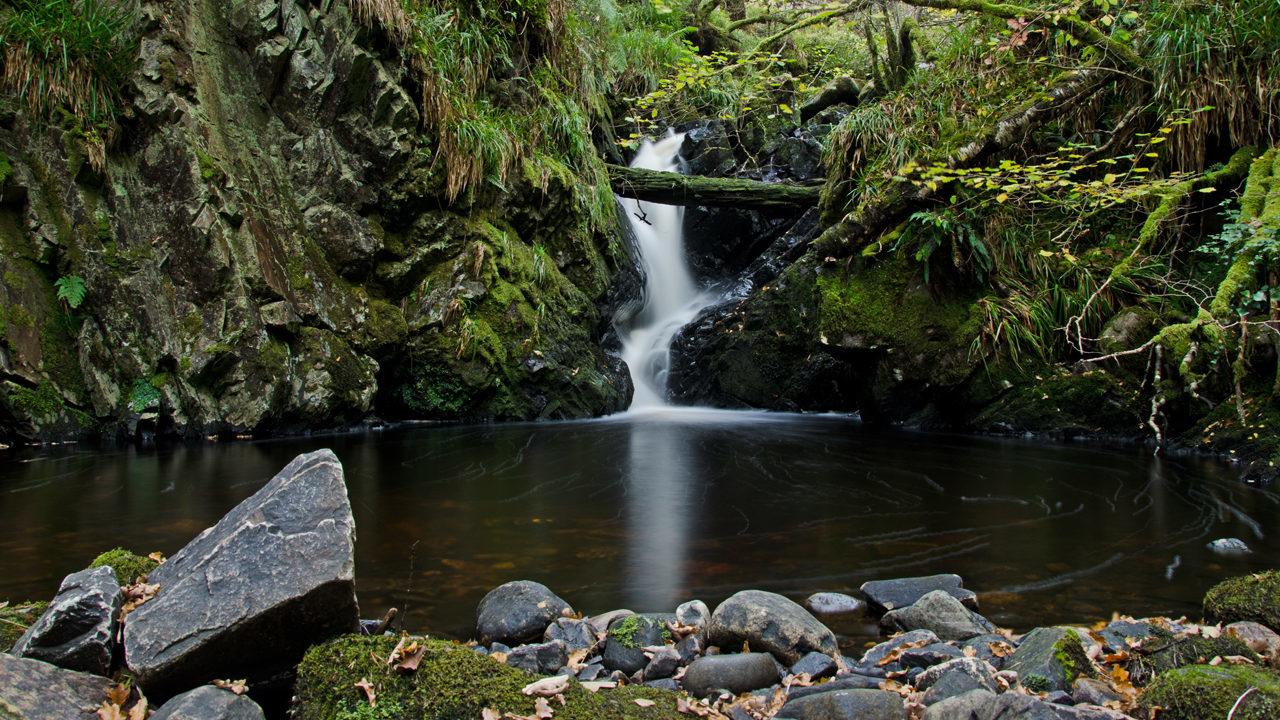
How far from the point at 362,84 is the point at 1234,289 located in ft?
31.1

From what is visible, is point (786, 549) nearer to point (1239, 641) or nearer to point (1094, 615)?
point (1094, 615)

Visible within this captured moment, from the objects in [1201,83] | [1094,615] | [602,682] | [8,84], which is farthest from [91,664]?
[1201,83]

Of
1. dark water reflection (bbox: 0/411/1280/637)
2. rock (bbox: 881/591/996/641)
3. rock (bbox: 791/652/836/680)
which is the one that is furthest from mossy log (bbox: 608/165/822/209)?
rock (bbox: 791/652/836/680)

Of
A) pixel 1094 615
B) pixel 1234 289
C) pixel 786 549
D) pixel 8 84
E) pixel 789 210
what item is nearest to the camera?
pixel 1094 615

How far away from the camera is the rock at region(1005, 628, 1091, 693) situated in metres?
2.37

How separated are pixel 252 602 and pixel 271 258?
24.3ft

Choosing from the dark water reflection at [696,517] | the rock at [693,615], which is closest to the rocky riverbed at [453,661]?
the rock at [693,615]

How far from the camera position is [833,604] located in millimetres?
3408

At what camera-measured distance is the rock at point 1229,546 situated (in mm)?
4215

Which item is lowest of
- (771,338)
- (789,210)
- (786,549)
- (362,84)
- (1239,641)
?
(786,549)

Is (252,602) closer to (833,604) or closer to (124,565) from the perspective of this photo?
(124,565)

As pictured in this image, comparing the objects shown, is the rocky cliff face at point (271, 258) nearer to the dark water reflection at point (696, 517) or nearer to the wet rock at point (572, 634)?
the dark water reflection at point (696, 517)

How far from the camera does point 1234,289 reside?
21.9 feet

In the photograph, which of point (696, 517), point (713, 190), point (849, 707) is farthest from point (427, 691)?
point (713, 190)
